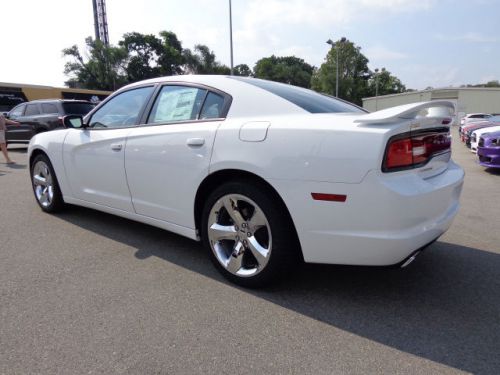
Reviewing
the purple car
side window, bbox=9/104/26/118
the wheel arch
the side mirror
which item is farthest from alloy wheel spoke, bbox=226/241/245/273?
side window, bbox=9/104/26/118

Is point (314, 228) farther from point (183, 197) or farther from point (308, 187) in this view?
point (183, 197)

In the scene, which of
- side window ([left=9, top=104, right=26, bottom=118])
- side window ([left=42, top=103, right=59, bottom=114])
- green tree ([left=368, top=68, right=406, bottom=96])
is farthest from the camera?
green tree ([left=368, top=68, right=406, bottom=96])

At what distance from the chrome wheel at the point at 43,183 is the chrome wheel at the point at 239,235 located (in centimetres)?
267

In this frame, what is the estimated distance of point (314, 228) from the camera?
2273 millimetres

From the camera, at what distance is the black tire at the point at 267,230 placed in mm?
2406

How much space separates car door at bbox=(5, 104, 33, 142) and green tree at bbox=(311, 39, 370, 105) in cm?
5810

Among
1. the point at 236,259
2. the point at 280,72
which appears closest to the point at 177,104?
the point at 236,259

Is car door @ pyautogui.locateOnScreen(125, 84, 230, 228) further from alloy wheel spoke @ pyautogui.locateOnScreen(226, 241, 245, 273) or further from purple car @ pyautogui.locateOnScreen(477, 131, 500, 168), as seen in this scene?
purple car @ pyautogui.locateOnScreen(477, 131, 500, 168)

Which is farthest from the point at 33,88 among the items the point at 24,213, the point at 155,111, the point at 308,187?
the point at 308,187

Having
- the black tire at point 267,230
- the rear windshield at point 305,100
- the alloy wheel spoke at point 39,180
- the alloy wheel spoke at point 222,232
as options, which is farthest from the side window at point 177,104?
the alloy wheel spoke at point 39,180

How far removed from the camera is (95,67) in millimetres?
51781

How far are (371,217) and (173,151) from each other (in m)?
1.58

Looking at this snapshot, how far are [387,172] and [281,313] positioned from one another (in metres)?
1.10

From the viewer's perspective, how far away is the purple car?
779 centimetres
